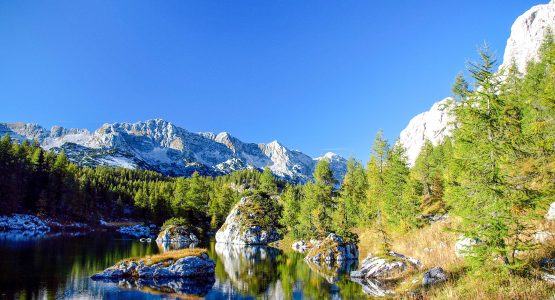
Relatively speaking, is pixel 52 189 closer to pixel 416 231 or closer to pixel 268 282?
pixel 268 282

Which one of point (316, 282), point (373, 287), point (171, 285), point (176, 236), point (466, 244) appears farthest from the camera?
point (176, 236)

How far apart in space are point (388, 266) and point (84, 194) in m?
142

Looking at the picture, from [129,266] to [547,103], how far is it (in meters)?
46.4

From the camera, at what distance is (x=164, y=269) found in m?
46.1

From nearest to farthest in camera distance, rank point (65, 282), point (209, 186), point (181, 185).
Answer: point (65, 282) → point (181, 185) → point (209, 186)

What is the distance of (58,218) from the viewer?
127000 millimetres

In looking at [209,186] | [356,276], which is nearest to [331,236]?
[356,276]

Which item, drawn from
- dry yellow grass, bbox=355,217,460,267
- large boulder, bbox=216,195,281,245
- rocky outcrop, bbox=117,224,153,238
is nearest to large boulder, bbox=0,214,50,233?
rocky outcrop, bbox=117,224,153,238

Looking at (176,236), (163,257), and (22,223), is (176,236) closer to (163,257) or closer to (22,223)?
(22,223)

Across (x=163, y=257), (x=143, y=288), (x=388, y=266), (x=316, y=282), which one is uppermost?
(x=163, y=257)

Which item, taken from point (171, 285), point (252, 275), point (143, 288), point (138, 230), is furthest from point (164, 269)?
point (138, 230)

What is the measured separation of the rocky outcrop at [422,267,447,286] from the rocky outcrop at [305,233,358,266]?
3090cm

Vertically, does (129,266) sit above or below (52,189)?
below

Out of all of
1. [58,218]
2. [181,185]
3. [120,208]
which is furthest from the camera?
[120,208]
